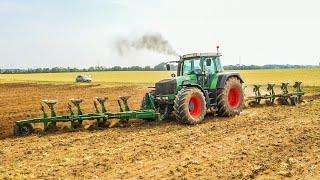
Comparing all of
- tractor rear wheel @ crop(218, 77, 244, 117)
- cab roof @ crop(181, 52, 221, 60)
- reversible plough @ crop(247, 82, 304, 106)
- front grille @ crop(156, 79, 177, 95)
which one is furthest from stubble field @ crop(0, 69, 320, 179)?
reversible plough @ crop(247, 82, 304, 106)

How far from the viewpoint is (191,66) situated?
16000mm

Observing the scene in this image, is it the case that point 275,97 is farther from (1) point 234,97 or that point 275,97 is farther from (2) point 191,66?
(2) point 191,66

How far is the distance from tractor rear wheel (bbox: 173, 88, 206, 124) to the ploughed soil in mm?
328

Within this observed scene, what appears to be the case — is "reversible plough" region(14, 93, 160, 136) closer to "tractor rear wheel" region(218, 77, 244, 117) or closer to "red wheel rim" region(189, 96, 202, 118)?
"red wheel rim" region(189, 96, 202, 118)

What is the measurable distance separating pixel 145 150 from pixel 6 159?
295 cm

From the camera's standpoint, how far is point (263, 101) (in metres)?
20.6

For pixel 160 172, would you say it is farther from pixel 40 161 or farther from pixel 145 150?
pixel 40 161

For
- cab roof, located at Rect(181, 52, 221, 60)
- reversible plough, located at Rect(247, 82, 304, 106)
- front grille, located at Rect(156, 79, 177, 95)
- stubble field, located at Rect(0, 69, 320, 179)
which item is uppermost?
cab roof, located at Rect(181, 52, 221, 60)

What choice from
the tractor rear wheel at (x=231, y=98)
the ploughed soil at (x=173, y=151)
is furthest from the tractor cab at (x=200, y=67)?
the ploughed soil at (x=173, y=151)

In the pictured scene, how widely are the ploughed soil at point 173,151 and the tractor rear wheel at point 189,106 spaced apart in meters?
Result: 0.33

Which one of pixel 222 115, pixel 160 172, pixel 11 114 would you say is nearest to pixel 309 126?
pixel 222 115

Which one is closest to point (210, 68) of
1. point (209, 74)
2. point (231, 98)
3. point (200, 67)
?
point (209, 74)

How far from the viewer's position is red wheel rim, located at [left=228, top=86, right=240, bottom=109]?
16812 millimetres

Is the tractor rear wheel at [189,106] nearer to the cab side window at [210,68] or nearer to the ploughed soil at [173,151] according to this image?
the ploughed soil at [173,151]
